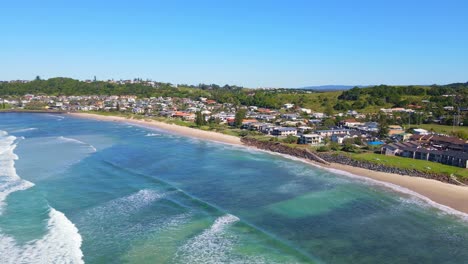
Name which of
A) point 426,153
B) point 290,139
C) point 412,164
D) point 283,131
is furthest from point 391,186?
point 283,131

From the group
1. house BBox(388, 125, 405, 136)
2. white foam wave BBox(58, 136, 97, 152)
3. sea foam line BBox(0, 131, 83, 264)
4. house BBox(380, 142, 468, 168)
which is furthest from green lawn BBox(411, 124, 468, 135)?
sea foam line BBox(0, 131, 83, 264)

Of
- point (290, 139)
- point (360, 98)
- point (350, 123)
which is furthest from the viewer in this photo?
point (360, 98)

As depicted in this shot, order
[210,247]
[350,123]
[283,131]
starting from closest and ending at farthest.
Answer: [210,247] < [283,131] < [350,123]

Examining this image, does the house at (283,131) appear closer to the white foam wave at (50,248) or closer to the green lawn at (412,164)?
the green lawn at (412,164)

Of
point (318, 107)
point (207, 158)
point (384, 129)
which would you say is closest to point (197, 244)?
point (207, 158)

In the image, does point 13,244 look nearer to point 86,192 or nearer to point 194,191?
point 86,192

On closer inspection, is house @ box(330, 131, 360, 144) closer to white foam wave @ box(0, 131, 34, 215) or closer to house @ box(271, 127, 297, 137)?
house @ box(271, 127, 297, 137)

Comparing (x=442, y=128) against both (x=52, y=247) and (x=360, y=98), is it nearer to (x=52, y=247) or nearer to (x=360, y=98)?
(x=360, y=98)
